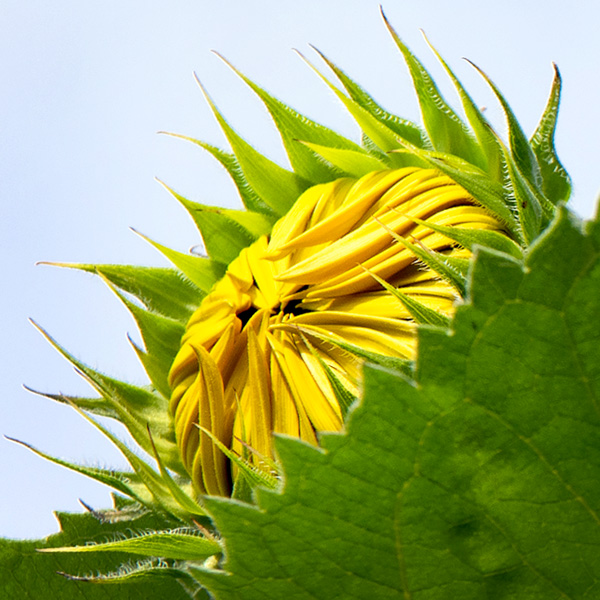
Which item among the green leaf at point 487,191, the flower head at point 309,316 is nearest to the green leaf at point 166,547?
the flower head at point 309,316

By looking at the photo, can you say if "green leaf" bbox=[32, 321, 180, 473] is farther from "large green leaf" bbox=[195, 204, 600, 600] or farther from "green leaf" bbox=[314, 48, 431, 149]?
"large green leaf" bbox=[195, 204, 600, 600]

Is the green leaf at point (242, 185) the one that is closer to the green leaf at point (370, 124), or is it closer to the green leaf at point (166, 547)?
the green leaf at point (370, 124)

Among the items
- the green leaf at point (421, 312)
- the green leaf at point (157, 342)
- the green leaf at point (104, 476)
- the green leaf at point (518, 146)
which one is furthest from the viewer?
the green leaf at point (157, 342)

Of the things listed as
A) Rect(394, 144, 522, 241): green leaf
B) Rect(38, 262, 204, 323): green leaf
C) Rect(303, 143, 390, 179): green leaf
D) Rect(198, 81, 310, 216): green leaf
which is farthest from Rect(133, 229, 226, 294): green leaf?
Rect(394, 144, 522, 241): green leaf

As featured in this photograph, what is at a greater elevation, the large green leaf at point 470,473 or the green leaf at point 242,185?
the green leaf at point 242,185

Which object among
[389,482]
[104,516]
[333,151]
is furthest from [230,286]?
[389,482]

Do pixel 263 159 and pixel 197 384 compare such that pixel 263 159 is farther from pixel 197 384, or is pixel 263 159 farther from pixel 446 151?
pixel 197 384
